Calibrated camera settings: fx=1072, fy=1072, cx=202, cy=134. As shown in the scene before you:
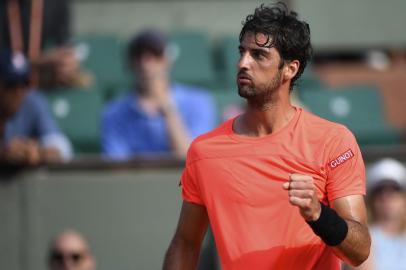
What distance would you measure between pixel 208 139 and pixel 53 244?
2.97m

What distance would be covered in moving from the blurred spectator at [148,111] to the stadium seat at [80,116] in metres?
0.35

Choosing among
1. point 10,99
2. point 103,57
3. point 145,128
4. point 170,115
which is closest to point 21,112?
point 10,99

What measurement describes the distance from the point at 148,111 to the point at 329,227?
4.23m

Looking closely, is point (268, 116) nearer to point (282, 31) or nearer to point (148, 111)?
point (282, 31)

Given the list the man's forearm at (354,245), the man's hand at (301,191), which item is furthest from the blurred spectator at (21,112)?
the man's hand at (301,191)

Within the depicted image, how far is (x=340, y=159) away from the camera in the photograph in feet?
14.3

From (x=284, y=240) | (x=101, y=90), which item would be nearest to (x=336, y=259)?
(x=284, y=240)

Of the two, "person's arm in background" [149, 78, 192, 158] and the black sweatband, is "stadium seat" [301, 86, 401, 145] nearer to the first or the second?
"person's arm in background" [149, 78, 192, 158]

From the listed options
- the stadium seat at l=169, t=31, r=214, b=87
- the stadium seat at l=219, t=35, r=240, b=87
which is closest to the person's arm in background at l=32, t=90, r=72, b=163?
the stadium seat at l=169, t=31, r=214, b=87

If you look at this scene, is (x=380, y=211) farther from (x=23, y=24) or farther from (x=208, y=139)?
(x=23, y=24)

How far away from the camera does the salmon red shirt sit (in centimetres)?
435

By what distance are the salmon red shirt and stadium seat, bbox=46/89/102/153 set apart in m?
4.12

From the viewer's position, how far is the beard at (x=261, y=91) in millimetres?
4395

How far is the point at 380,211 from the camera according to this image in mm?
7438
